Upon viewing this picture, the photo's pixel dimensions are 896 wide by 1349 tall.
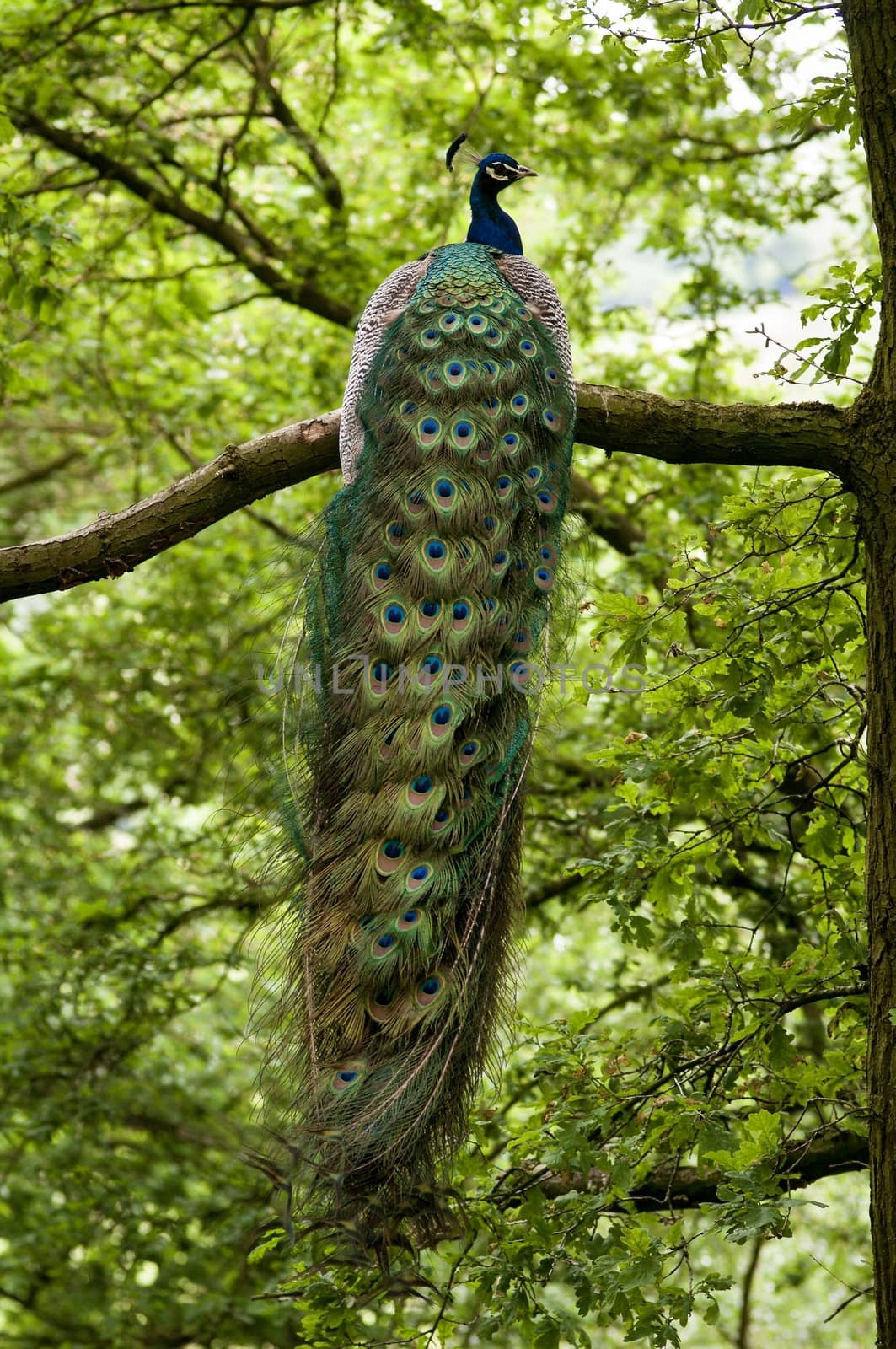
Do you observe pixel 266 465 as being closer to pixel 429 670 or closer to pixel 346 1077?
pixel 429 670

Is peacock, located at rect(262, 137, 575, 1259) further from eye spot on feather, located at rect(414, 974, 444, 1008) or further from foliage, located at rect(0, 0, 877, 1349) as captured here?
foliage, located at rect(0, 0, 877, 1349)

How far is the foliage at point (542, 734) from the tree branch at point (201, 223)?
25mm

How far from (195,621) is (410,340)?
403 centimetres

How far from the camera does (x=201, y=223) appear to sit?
7.32 metres

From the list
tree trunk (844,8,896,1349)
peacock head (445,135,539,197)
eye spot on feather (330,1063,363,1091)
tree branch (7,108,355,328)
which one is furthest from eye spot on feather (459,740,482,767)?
tree branch (7,108,355,328)

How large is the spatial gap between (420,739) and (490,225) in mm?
2467

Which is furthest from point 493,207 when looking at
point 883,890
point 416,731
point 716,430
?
point 883,890

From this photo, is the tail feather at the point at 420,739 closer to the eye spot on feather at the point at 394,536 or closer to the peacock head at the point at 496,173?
the eye spot on feather at the point at 394,536

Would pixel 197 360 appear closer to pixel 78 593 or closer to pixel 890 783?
pixel 78 593

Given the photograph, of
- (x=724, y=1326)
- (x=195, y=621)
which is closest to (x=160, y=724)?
(x=195, y=621)

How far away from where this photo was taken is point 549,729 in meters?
3.79

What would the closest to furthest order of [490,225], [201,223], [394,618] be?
[394,618]
[490,225]
[201,223]

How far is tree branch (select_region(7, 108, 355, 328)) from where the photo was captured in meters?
6.91

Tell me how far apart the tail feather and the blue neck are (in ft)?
2.48
